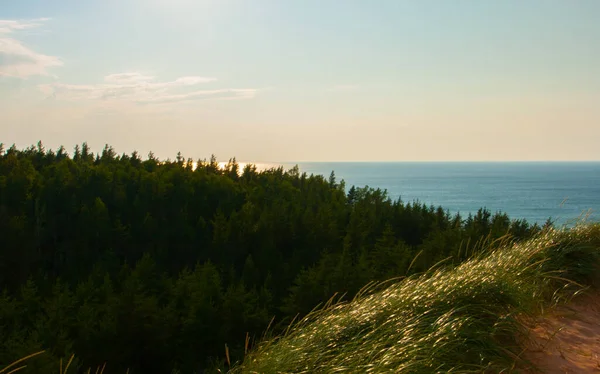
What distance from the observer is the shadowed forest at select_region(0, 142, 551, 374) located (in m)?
20.6

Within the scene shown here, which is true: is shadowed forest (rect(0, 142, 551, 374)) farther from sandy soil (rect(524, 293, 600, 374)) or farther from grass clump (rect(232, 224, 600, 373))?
grass clump (rect(232, 224, 600, 373))

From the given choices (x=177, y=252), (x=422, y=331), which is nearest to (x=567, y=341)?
(x=422, y=331)

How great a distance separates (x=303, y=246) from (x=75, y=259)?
16.9m

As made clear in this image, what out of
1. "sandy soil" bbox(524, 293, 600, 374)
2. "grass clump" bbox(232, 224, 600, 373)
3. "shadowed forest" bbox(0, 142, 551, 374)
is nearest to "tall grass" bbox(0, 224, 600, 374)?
"grass clump" bbox(232, 224, 600, 373)

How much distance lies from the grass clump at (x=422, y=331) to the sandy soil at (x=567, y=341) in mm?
190

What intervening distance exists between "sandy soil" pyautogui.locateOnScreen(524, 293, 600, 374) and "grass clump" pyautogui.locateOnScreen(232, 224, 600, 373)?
190 millimetres

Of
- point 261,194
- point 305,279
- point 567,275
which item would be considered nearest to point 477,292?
point 567,275

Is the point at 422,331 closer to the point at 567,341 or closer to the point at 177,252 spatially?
the point at 567,341

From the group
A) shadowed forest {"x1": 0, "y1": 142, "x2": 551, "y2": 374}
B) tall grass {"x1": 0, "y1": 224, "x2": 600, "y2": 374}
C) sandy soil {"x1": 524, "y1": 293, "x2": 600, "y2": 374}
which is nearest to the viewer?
tall grass {"x1": 0, "y1": 224, "x2": 600, "y2": 374}

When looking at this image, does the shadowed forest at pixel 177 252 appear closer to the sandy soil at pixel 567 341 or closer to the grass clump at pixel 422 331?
the sandy soil at pixel 567 341

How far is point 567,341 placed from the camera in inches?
217

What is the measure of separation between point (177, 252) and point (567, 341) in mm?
35119

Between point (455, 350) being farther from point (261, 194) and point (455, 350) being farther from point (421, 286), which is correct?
point (261, 194)

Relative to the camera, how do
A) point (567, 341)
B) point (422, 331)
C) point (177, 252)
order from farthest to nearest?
point (177, 252), point (567, 341), point (422, 331)
